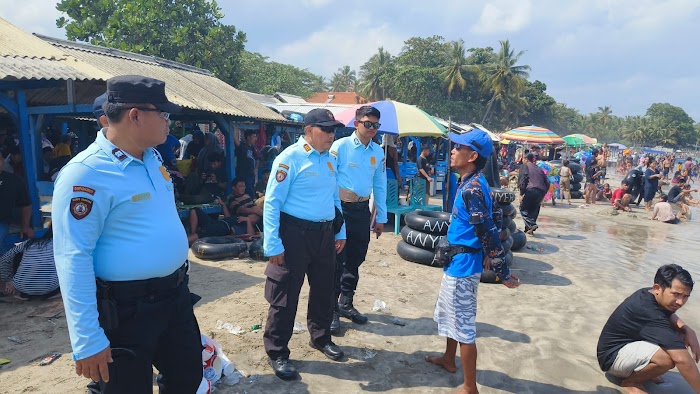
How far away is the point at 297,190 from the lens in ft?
10.9

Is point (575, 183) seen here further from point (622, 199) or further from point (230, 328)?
point (230, 328)

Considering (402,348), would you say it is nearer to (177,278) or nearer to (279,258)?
(279,258)

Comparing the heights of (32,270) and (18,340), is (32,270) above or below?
above

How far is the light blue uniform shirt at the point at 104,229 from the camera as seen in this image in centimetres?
165

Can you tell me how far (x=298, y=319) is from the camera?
4.49 m

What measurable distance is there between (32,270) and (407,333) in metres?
3.99

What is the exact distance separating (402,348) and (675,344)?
215 cm

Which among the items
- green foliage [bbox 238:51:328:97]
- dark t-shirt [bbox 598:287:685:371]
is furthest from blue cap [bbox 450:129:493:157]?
green foliage [bbox 238:51:328:97]

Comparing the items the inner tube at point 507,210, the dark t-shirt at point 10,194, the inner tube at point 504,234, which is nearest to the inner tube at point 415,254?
the inner tube at point 504,234

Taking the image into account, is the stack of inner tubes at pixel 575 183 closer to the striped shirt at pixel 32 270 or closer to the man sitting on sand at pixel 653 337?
the man sitting on sand at pixel 653 337

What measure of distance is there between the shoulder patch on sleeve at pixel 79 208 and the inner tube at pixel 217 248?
5.07 meters

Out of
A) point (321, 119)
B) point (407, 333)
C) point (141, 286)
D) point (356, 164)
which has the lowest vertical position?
point (407, 333)

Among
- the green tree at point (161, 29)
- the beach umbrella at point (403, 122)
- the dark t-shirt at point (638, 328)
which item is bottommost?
the dark t-shirt at point (638, 328)

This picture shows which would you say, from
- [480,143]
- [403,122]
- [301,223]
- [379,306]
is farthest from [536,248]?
[301,223]
